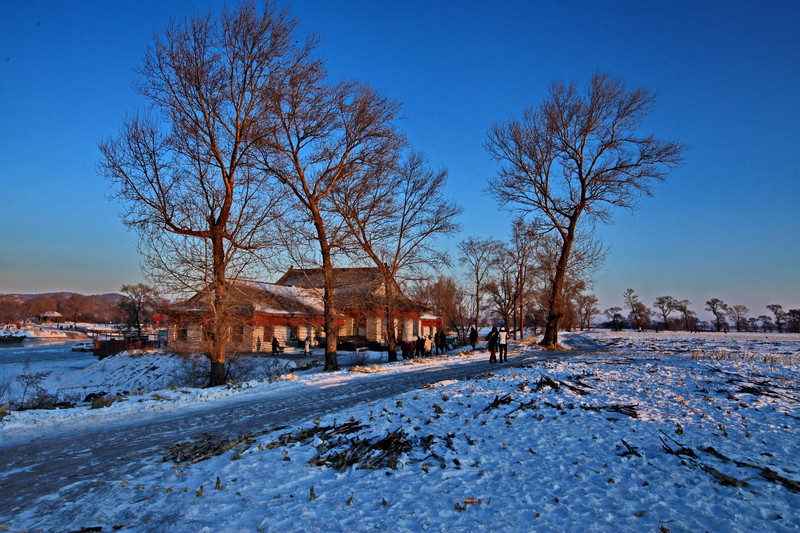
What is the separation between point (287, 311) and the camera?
3912 centimetres

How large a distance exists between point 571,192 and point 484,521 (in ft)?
76.6

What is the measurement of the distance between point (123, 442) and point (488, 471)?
5995 mm

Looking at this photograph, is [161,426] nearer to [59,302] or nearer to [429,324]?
[429,324]

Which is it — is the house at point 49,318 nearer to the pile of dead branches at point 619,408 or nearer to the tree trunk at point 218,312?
the tree trunk at point 218,312

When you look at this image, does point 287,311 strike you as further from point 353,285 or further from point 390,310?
point 353,285

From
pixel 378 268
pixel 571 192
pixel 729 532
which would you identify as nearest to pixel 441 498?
pixel 729 532

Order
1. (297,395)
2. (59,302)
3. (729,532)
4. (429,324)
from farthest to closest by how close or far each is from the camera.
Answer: (59,302) → (429,324) → (297,395) → (729,532)

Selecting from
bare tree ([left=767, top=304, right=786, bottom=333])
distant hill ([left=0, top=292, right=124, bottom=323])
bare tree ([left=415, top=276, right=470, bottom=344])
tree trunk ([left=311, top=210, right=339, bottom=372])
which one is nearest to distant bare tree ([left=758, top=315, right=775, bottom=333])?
bare tree ([left=767, top=304, right=786, bottom=333])

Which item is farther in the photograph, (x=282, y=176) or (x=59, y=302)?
(x=59, y=302)

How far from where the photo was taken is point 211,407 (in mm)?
→ 11008

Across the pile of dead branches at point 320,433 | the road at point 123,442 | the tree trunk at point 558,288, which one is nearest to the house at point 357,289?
the tree trunk at point 558,288

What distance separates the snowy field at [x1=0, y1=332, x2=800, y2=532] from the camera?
4223mm

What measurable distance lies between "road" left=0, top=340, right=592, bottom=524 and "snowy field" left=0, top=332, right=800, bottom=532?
34 centimetres

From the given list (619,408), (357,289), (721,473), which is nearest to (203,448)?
(721,473)
